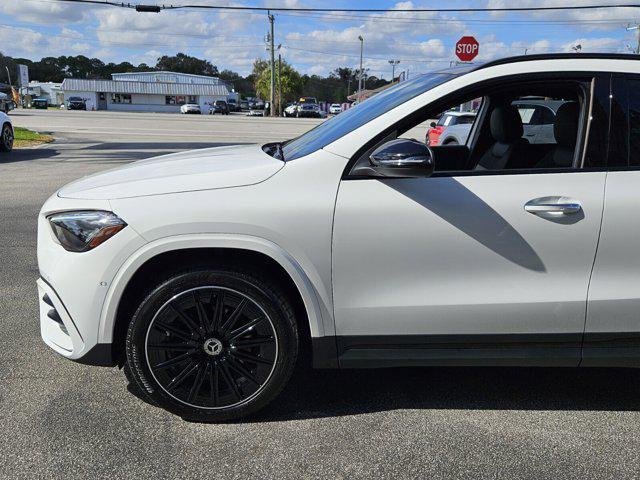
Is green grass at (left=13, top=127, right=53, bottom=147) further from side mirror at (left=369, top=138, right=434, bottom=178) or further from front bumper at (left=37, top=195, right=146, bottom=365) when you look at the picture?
side mirror at (left=369, top=138, right=434, bottom=178)

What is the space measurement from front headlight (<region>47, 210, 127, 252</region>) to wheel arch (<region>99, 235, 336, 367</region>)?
17 centimetres

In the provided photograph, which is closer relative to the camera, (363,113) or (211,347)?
(211,347)

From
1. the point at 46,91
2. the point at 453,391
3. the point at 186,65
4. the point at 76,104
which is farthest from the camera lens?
the point at 186,65

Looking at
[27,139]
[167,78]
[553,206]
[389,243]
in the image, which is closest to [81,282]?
[389,243]

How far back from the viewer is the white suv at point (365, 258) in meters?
2.74

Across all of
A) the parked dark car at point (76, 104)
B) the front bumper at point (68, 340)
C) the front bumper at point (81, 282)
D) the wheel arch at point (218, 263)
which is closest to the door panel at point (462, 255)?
the wheel arch at point (218, 263)

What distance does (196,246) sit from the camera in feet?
8.96

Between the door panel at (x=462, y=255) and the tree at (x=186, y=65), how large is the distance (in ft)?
468

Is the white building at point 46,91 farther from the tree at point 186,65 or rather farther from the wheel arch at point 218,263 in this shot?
the wheel arch at point 218,263

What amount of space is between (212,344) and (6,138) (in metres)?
14.8

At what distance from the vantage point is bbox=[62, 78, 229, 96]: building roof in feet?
271

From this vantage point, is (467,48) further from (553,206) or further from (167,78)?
(167,78)

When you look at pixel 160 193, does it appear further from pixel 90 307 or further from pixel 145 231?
pixel 90 307

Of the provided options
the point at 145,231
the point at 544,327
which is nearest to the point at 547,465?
the point at 544,327
